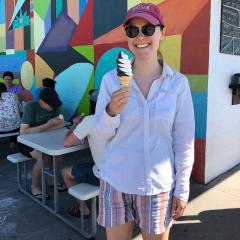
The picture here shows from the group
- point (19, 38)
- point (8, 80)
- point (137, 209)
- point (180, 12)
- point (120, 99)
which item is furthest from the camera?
point (19, 38)

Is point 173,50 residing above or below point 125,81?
above

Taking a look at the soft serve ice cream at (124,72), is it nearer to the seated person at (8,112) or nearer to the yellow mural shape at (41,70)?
the seated person at (8,112)

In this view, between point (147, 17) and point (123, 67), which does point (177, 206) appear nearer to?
point (123, 67)

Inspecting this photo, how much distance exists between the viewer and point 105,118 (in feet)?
5.16

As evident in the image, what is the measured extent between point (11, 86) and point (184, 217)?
16.6 ft

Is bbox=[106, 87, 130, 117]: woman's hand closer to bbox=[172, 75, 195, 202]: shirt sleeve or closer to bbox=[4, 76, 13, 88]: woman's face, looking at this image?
bbox=[172, 75, 195, 202]: shirt sleeve

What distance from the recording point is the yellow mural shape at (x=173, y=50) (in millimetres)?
4324

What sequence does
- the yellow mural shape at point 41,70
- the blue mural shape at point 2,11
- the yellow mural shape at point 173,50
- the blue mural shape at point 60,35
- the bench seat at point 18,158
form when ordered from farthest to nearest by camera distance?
the blue mural shape at point 2,11 → the yellow mural shape at point 41,70 → the blue mural shape at point 60,35 → the yellow mural shape at point 173,50 → the bench seat at point 18,158

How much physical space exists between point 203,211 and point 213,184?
2.69ft

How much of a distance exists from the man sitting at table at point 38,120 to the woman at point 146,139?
Answer: 7.75ft

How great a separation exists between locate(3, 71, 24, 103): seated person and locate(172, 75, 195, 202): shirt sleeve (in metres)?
5.75

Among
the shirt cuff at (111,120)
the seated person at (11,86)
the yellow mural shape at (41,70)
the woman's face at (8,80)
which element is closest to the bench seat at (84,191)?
the shirt cuff at (111,120)

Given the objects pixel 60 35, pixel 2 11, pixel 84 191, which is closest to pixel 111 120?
pixel 84 191

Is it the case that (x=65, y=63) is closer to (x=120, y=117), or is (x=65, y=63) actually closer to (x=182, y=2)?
(x=182, y=2)
